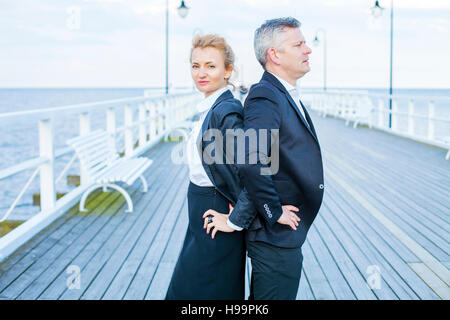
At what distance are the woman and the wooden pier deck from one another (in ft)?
3.72

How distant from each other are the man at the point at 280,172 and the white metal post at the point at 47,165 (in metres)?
3.09

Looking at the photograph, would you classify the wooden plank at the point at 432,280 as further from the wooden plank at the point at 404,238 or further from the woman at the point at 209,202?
the woman at the point at 209,202

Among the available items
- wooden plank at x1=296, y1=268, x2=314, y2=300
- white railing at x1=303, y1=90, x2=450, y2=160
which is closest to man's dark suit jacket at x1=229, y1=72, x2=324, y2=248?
wooden plank at x1=296, y1=268, x2=314, y2=300

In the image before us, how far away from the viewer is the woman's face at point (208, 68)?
1.82m

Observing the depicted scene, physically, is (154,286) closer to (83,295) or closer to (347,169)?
(83,295)

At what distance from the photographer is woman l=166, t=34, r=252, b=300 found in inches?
69.5

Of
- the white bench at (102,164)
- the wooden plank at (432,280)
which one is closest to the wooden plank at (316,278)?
the wooden plank at (432,280)

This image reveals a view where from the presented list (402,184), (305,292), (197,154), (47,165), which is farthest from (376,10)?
(197,154)

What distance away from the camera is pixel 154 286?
3062 mm

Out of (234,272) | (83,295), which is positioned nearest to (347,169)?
(83,295)

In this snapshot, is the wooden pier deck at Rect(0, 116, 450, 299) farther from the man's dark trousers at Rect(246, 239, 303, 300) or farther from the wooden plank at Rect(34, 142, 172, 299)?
the man's dark trousers at Rect(246, 239, 303, 300)

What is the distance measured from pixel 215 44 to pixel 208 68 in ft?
0.29

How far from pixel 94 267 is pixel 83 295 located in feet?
1.58
